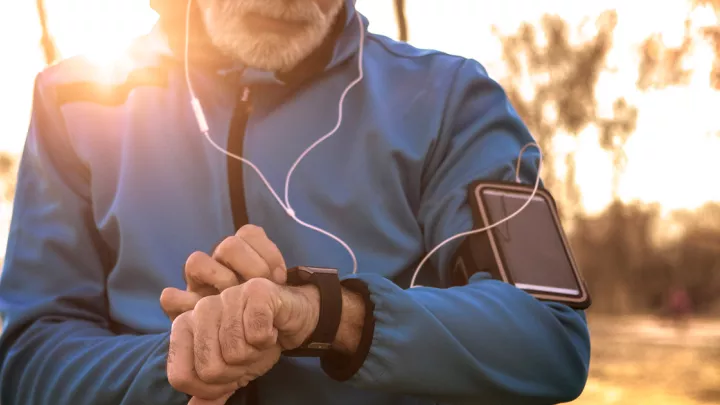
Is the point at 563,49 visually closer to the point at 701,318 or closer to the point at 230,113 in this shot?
the point at 701,318

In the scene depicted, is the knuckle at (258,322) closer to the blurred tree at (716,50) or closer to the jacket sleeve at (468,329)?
the jacket sleeve at (468,329)

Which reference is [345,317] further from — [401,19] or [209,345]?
[401,19]

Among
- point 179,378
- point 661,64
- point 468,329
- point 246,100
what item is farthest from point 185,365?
point 661,64

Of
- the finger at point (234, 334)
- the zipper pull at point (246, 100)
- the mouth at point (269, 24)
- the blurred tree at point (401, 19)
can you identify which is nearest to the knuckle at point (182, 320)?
the finger at point (234, 334)

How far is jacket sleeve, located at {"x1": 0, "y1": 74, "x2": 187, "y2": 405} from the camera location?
5.51 ft

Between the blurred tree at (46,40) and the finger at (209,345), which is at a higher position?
the finger at (209,345)

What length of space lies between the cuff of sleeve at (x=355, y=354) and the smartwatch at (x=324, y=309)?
2.4 inches

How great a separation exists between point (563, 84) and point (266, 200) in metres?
14.7

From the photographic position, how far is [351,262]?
191 centimetres

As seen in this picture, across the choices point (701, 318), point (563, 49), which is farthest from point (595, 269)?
point (563, 49)

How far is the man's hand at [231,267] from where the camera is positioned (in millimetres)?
1488

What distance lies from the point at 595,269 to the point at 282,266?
23271mm

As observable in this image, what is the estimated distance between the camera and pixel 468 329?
161 cm

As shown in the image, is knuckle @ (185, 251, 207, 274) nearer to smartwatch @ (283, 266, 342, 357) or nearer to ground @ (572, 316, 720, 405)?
smartwatch @ (283, 266, 342, 357)
